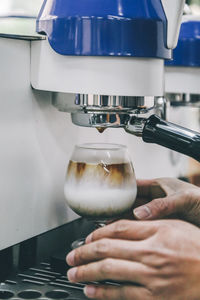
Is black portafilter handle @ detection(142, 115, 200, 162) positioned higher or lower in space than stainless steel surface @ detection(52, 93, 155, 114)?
lower

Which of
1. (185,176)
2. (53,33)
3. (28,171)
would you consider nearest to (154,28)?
(53,33)

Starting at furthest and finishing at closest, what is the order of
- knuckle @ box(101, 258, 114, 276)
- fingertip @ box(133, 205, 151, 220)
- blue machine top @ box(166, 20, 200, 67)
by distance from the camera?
blue machine top @ box(166, 20, 200, 67) < fingertip @ box(133, 205, 151, 220) < knuckle @ box(101, 258, 114, 276)

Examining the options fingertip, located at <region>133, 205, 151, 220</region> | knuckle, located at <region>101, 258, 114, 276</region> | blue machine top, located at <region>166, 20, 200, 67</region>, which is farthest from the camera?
blue machine top, located at <region>166, 20, 200, 67</region>

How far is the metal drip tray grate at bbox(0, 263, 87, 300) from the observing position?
66 cm

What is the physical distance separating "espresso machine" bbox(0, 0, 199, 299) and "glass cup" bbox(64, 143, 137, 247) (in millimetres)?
47

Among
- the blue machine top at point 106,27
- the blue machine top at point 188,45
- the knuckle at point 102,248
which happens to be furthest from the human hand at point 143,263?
the blue machine top at point 188,45

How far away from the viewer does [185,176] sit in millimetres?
1436

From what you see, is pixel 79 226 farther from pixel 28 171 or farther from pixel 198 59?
pixel 198 59

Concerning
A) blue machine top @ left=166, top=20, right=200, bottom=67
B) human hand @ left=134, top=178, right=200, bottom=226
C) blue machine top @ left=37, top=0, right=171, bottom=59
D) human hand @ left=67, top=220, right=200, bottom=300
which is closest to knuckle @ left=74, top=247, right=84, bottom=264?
human hand @ left=67, top=220, right=200, bottom=300

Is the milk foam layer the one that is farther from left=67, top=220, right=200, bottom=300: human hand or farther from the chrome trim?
the chrome trim

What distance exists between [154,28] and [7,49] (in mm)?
220

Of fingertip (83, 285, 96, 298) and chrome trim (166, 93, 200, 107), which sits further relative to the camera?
chrome trim (166, 93, 200, 107)

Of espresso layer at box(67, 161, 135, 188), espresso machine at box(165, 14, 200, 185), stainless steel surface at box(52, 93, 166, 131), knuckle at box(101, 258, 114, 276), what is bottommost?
knuckle at box(101, 258, 114, 276)

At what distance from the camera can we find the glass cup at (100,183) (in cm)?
74
